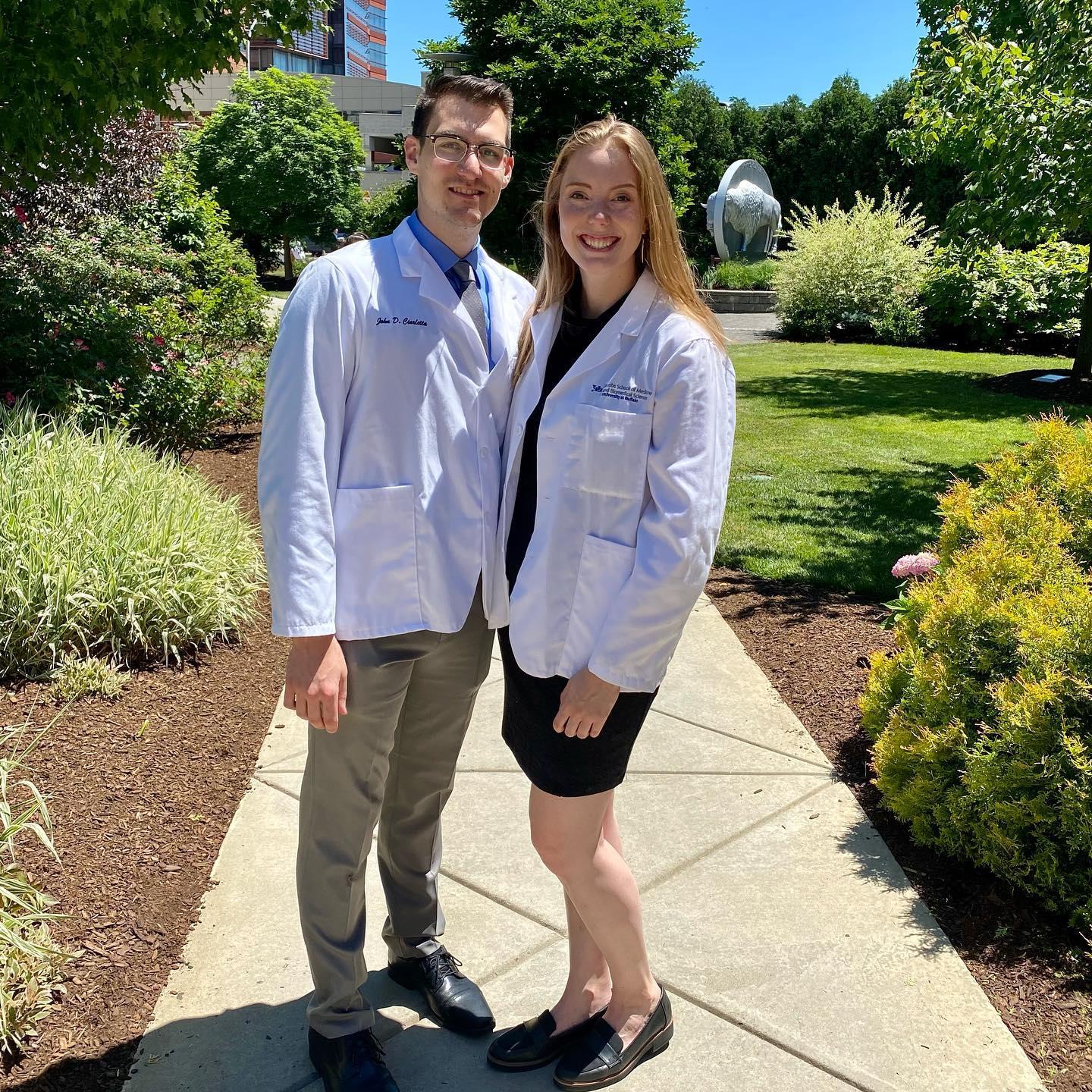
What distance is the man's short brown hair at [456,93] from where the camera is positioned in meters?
2.32

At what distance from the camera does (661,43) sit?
82.8 feet

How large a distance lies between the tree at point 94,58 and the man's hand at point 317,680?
4044mm

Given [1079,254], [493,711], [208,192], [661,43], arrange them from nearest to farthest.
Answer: [493,711] < [208,192] < [1079,254] < [661,43]

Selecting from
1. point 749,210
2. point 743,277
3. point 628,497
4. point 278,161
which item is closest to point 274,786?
point 628,497

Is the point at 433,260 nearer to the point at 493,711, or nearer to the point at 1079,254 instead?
the point at 493,711

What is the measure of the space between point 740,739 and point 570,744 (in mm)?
2179

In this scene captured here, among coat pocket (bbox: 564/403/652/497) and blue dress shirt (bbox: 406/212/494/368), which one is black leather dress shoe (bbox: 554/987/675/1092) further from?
blue dress shirt (bbox: 406/212/494/368)

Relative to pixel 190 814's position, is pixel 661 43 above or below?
above

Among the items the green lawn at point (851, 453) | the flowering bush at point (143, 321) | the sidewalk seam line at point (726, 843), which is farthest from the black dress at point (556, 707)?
the flowering bush at point (143, 321)

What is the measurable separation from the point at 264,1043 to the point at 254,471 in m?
6.36

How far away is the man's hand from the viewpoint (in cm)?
216

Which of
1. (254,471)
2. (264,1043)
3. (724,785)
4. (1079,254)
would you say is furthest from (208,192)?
(1079,254)

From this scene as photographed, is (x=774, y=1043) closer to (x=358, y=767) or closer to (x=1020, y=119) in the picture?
(x=358, y=767)

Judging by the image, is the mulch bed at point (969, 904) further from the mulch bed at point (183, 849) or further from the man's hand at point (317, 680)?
the man's hand at point (317, 680)
